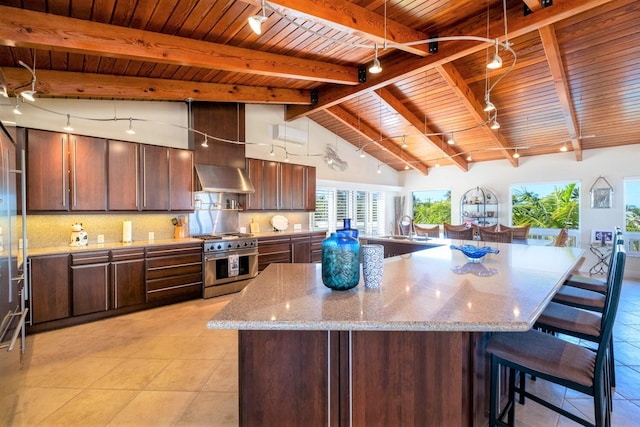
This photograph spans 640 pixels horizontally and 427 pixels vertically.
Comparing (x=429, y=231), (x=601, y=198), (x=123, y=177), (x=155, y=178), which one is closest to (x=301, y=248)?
(x=429, y=231)

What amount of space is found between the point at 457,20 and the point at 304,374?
4078 mm

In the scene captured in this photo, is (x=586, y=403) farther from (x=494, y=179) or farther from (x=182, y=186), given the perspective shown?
(x=494, y=179)

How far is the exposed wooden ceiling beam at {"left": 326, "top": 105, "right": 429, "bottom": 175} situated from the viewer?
6398 millimetres

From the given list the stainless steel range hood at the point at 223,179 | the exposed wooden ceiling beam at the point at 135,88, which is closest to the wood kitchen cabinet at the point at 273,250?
the stainless steel range hood at the point at 223,179

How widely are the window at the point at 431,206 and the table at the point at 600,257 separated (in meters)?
3.14

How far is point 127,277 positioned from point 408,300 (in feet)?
12.6

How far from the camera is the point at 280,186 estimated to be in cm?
621

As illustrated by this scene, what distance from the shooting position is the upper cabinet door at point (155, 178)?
173 inches

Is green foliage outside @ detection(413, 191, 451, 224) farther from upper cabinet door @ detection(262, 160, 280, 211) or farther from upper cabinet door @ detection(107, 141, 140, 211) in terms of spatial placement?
upper cabinet door @ detection(107, 141, 140, 211)

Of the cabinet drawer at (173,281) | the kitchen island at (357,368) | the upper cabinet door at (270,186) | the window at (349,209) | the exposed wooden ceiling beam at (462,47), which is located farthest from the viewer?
the window at (349,209)

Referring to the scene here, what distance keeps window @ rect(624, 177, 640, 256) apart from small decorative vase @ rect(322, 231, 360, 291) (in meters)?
7.45

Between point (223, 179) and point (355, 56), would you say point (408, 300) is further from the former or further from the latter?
point (223, 179)

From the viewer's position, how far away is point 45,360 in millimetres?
2840

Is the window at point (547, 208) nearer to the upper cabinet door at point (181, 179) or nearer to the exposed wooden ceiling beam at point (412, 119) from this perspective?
the exposed wooden ceiling beam at point (412, 119)
